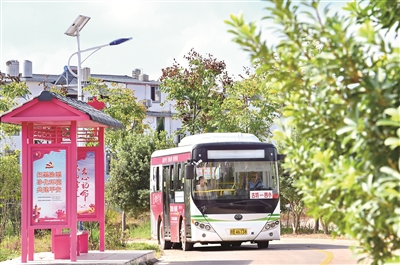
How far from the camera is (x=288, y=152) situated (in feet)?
21.7

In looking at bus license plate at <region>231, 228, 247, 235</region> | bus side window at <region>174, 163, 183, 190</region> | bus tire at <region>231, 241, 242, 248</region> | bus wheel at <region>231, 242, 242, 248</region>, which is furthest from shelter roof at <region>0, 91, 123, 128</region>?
bus wheel at <region>231, 242, 242, 248</region>

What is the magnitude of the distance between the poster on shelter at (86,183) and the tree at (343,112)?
40.6ft

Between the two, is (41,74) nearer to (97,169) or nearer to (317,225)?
(317,225)

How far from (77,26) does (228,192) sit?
873cm

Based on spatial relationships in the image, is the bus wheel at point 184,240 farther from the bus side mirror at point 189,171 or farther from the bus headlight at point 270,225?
the bus headlight at point 270,225

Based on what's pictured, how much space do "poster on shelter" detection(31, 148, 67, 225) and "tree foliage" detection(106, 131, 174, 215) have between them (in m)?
24.3

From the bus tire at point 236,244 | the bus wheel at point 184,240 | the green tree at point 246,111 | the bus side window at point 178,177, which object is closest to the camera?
the bus wheel at point 184,240

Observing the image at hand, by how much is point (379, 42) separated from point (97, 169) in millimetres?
13654

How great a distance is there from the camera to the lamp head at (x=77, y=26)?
28.4m

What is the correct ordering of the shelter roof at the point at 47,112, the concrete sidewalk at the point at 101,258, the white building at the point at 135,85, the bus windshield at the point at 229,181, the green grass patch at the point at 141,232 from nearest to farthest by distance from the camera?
the shelter roof at the point at 47,112, the concrete sidewalk at the point at 101,258, the bus windshield at the point at 229,181, the green grass patch at the point at 141,232, the white building at the point at 135,85

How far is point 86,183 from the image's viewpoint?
18.6m

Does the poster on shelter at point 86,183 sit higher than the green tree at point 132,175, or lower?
lower

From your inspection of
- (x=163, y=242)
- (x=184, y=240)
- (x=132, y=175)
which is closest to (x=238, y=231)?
(x=184, y=240)

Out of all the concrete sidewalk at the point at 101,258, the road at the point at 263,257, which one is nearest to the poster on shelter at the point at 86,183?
the concrete sidewalk at the point at 101,258
